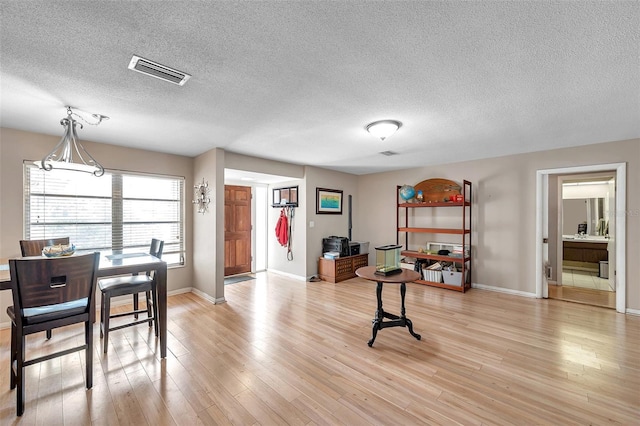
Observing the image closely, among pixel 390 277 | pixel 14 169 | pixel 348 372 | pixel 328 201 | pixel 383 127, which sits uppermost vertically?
pixel 383 127

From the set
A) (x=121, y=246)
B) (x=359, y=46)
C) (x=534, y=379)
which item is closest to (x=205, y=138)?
(x=121, y=246)

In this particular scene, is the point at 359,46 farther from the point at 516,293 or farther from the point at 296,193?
the point at 516,293

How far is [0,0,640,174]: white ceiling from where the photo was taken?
1.40 meters

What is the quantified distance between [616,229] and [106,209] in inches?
280

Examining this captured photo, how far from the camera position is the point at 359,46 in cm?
166

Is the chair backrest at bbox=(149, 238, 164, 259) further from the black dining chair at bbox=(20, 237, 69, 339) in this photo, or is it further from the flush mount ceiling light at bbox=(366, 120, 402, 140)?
the flush mount ceiling light at bbox=(366, 120, 402, 140)

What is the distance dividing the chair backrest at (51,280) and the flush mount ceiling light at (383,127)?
276 centimetres

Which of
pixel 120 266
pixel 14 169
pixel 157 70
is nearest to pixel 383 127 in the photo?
pixel 157 70

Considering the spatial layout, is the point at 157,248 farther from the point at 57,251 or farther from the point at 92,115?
the point at 92,115

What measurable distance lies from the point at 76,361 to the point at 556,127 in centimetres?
542

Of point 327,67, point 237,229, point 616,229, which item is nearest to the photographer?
point 327,67

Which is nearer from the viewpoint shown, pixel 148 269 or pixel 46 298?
pixel 46 298

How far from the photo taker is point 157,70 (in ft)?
6.31

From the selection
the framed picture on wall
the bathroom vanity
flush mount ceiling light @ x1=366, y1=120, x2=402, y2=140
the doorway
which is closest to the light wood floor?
the doorway
